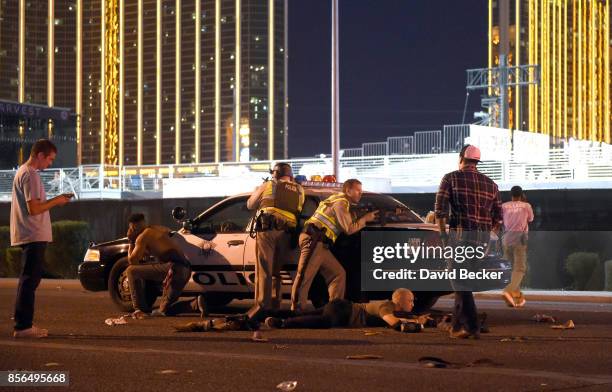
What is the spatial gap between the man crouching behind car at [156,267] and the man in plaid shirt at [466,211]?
410 cm

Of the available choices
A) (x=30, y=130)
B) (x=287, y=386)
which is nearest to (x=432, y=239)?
(x=287, y=386)

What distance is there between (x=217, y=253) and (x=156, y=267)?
2.52ft

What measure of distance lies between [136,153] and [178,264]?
549 feet

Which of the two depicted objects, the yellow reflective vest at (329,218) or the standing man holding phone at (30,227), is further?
the yellow reflective vest at (329,218)

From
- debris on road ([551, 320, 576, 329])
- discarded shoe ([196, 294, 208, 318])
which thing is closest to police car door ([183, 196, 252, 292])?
discarded shoe ([196, 294, 208, 318])

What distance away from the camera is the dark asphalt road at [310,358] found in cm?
877

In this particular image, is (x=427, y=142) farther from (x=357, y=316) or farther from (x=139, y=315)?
(x=357, y=316)

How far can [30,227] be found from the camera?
11758 mm

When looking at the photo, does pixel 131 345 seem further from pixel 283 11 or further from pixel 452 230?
pixel 283 11

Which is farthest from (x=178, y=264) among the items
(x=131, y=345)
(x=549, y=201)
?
(x=549, y=201)

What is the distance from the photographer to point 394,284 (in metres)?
14.4

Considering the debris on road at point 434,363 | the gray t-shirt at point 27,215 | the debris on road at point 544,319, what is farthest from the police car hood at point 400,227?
the debris on road at point 434,363

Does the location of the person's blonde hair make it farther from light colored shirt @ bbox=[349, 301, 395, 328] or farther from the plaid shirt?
the plaid shirt

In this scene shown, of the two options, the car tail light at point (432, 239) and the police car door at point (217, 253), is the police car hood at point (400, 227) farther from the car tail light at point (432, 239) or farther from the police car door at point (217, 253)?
the police car door at point (217, 253)
